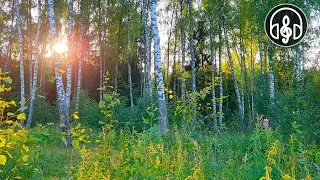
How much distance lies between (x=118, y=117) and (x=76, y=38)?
1202 centimetres

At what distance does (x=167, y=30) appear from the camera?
86.3 ft

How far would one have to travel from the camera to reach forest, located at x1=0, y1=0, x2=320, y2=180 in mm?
3295

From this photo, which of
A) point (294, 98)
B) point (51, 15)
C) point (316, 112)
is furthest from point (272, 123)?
point (51, 15)

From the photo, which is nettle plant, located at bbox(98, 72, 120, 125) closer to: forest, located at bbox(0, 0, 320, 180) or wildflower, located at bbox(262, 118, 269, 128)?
forest, located at bbox(0, 0, 320, 180)

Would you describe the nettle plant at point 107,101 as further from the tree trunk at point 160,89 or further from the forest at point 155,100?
the tree trunk at point 160,89

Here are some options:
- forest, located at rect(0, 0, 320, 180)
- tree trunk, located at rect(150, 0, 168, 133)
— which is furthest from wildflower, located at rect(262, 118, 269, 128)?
tree trunk, located at rect(150, 0, 168, 133)

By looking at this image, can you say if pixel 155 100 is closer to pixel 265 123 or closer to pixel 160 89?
pixel 160 89

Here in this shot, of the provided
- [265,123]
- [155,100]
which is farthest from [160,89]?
[265,123]

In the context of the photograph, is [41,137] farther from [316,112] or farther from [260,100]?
[260,100]

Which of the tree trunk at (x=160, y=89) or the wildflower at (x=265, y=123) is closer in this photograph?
the wildflower at (x=265, y=123)

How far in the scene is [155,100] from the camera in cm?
1320

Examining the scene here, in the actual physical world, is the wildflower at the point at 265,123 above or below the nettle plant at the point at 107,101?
below

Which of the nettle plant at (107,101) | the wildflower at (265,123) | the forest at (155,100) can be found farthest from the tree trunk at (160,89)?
the nettle plant at (107,101)

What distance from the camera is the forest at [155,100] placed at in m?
3.29
